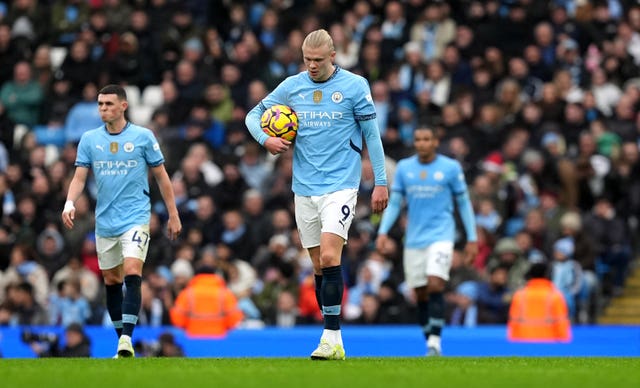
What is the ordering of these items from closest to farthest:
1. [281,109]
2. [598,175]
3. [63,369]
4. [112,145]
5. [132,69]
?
1. [63,369]
2. [281,109]
3. [112,145]
4. [598,175]
5. [132,69]

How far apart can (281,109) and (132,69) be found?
1366 cm

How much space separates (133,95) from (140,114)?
0.72 metres

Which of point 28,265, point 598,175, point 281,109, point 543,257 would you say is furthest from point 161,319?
point 281,109

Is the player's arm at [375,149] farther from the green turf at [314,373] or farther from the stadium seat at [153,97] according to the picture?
the stadium seat at [153,97]

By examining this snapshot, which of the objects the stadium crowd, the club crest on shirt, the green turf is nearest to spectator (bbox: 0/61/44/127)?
the stadium crowd

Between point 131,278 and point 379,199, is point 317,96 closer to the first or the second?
point 379,199

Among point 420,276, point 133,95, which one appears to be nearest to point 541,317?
point 420,276

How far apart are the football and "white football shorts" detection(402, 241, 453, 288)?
4005 millimetres

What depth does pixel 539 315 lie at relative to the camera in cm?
1906

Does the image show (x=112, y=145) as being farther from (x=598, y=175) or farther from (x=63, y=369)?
(x=598, y=175)

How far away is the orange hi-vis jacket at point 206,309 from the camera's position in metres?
19.6

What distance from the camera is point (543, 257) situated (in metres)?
21.4

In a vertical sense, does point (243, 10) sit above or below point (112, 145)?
above

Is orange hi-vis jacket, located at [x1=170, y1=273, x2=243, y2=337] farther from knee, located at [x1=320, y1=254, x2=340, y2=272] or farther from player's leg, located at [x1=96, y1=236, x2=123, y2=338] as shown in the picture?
knee, located at [x1=320, y1=254, x2=340, y2=272]
